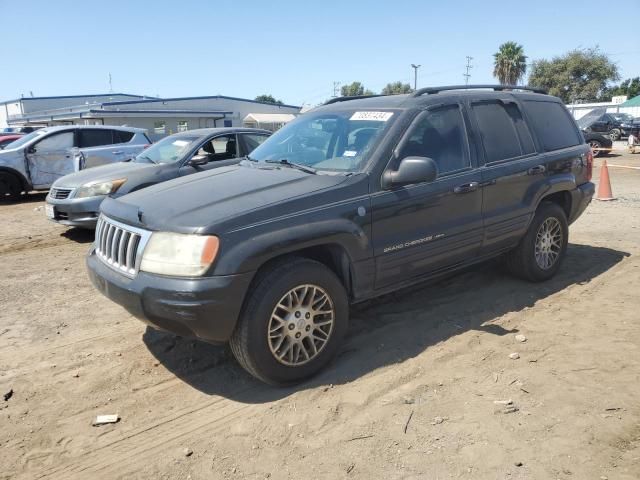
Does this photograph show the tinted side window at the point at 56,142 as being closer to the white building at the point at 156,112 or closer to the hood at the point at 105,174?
the hood at the point at 105,174

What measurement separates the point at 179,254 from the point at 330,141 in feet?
5.66

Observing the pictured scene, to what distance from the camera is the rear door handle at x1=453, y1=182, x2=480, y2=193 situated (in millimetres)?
4246

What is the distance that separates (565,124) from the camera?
18.5 ft

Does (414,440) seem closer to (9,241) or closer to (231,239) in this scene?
(231,239)

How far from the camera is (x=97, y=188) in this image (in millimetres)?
7449

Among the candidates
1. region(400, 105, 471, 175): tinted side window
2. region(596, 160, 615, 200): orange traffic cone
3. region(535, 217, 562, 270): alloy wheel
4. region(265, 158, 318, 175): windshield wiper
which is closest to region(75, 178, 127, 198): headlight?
region(265, 158, 318, 175): windshield wiper

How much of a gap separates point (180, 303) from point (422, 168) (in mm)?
1903

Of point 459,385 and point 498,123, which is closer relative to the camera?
point 459,385

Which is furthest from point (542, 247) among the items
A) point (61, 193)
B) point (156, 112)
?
point (156, 112)

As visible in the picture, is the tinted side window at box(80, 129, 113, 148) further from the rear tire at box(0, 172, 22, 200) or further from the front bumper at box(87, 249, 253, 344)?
the front bumper at box(87, 249, 253, 344)

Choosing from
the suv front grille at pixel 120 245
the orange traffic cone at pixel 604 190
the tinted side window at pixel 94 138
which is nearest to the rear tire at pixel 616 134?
the orange traffic cone at pixel 604 190

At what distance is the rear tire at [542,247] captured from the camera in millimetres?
5141

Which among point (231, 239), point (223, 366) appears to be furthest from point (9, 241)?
point (231, 239)

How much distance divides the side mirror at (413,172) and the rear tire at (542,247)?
76.3 inches
